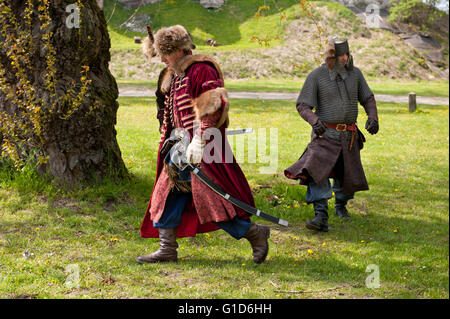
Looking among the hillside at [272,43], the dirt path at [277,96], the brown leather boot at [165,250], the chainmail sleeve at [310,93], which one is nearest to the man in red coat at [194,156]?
the brown leather boot at [165,250]

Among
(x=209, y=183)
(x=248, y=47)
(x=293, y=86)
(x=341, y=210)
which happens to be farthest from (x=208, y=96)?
(x=248, y=47)

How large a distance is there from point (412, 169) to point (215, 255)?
5.44 metres

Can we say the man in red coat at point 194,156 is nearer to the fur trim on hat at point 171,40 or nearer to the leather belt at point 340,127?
the fur trim on hat at point 171,40

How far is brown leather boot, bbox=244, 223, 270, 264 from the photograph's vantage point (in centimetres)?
470

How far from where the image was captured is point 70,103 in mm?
6324

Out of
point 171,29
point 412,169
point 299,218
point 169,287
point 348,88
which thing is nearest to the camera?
point 169,287

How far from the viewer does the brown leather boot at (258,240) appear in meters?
4.70

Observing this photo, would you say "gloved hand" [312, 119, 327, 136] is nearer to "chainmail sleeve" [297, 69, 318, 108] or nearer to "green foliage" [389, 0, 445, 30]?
"chainmail sleeve" [297, 69, 318, 108]

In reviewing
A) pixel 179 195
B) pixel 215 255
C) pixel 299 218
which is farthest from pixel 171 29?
pixel 299 218

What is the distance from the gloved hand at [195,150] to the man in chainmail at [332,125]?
182cm

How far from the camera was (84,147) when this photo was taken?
6516 millimetres

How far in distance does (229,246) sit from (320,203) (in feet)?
3.92

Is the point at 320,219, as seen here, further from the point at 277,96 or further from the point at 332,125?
the point at 277,96
